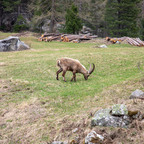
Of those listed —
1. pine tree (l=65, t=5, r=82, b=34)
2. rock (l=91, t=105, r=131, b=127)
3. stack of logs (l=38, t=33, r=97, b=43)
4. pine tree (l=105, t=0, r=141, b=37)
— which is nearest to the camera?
rock (l=91, t=105, r=131, b=127)

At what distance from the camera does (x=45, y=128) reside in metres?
6.86

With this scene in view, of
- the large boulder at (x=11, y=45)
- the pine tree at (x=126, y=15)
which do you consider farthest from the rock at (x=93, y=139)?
the pine tree at (x=126, y=15)

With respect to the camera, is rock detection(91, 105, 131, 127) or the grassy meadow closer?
rock detection(91, 105, 131, 127)

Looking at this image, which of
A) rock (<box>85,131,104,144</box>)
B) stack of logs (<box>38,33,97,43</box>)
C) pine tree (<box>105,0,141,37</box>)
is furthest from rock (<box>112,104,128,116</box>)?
pine tree (<box>105,0,141,37</box>)

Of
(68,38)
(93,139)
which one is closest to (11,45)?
(68,38)

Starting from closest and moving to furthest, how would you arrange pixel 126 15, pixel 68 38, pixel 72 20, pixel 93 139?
pixel 93 139
pixel 68 38
pixel 72 20
pixel 126 15

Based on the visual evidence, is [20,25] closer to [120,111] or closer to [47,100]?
[47,100]

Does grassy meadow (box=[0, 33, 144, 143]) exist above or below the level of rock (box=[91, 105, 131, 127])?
below

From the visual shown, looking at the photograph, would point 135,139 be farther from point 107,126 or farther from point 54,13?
point 54,13

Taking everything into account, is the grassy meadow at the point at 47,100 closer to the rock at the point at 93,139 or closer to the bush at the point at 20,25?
the rock at the point at 93,139

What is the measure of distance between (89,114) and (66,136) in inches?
49.6

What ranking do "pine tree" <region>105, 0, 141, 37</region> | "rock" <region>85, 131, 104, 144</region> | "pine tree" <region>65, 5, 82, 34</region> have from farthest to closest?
"pine tree" <region>105, 0, 141, 37</region>
"pine tree" <region>65, 5, 82, 34</region>
"rock" <region>85, 131, 104, 144</region>

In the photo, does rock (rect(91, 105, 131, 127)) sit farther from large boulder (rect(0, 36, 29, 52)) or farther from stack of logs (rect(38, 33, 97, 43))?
stack of logs (rect(38, 33, 97, 43))

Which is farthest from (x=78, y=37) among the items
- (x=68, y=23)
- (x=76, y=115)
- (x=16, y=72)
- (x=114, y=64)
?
(x=76, y=115)
